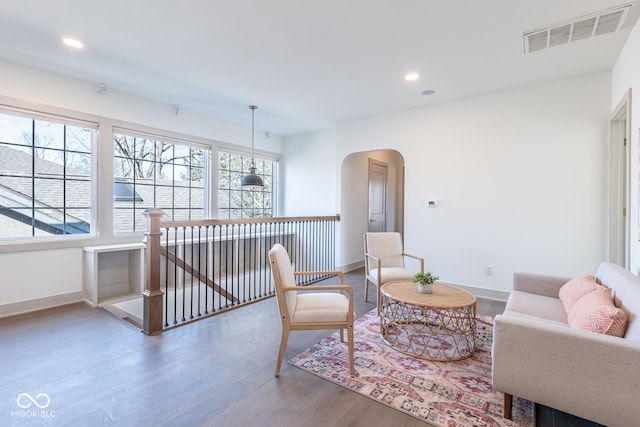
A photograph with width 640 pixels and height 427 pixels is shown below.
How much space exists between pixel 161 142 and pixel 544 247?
563 cm

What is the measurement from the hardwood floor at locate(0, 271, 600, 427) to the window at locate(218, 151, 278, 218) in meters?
2.92

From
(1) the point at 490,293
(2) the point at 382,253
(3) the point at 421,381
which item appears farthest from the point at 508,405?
(1) the point at 490,293

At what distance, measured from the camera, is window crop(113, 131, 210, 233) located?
4.38m

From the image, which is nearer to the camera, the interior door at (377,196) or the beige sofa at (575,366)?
the beige sofa at (575,366)

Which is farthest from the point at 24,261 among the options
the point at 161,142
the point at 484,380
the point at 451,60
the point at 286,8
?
the point at 451,60

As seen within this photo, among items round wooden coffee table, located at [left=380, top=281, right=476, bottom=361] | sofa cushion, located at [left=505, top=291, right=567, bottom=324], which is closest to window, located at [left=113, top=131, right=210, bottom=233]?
round wooden coffee table, located at [left=380, top=281, right=476, bottom=361]

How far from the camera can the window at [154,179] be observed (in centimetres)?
438

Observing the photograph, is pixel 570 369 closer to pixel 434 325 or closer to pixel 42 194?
pixel 434 325

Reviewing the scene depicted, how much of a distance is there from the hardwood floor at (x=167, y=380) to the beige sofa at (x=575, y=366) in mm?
399

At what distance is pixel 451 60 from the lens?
317cm

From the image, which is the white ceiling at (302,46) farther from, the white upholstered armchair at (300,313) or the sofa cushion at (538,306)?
the sofa cushion at (538,306)

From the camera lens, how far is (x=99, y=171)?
4.05m

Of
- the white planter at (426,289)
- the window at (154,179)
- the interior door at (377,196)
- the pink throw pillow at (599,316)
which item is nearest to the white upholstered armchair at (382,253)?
the white planter at (426,289)

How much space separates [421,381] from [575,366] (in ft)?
3.14
